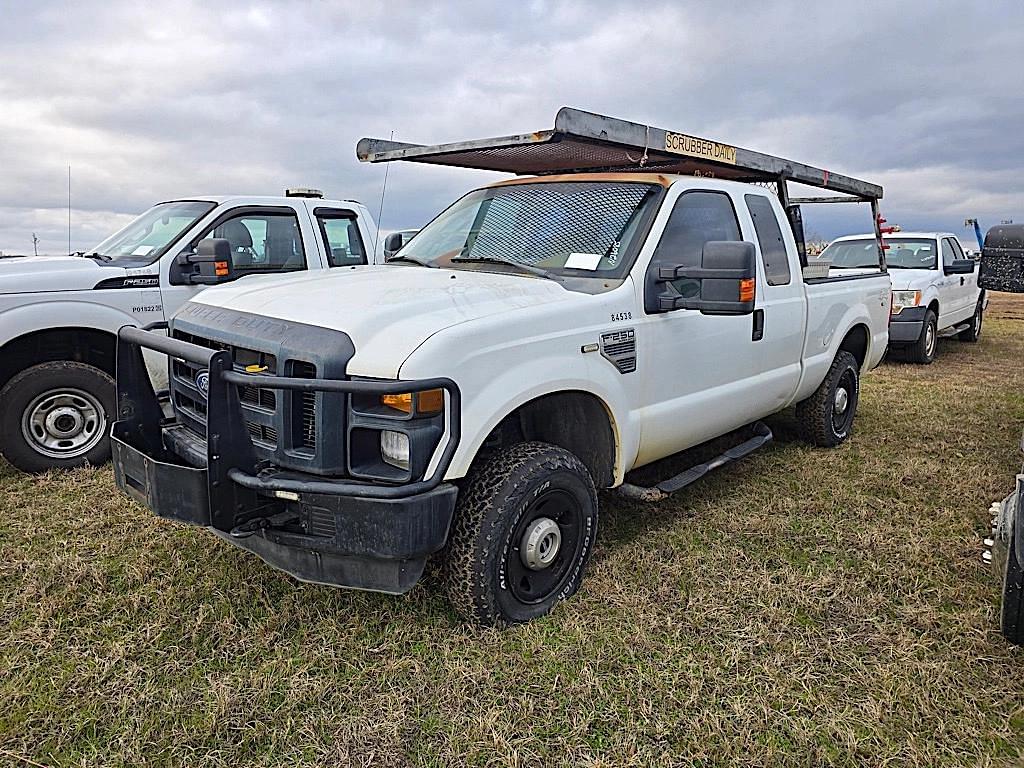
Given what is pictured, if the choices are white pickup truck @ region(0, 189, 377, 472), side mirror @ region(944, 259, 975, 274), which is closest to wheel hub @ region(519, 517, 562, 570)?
white pickup truck @ region(0, 189, 377, 472)

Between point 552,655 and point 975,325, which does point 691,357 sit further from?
point 975,325

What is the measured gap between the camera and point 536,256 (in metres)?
3.97

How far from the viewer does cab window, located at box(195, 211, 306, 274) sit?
5.98 meters

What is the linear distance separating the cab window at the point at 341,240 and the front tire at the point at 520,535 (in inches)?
144

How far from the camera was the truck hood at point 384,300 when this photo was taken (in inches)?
110

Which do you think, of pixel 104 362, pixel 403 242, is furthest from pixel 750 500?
pixel 104 362

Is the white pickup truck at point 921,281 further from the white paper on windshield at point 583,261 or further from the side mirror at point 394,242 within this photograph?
the white paper on windshield at point 583,261

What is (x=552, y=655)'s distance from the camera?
310cm

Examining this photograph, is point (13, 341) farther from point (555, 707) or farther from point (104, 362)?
point (555, 707)

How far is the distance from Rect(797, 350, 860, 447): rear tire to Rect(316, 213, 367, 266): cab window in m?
3.80

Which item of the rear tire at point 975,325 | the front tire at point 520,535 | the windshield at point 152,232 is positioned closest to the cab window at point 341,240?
the windshield at point 152,232

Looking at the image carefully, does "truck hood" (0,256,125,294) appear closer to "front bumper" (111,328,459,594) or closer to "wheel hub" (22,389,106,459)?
"wheel hub" (22,389,106,459)

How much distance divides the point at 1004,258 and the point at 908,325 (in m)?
5.99

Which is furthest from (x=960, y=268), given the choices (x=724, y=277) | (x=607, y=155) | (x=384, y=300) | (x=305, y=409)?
(x=305, y=409)
